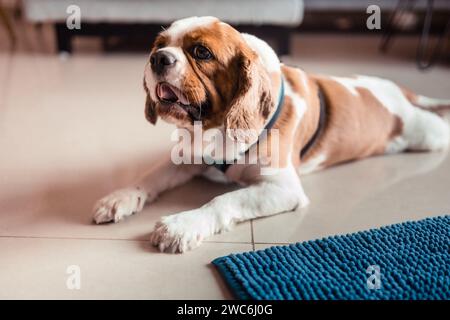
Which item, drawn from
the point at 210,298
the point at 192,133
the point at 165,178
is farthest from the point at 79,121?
the point at 210,298

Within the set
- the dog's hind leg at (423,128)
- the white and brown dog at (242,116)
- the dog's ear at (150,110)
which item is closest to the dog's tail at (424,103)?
the dog's hind leg at (423,128)

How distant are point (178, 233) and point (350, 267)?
48 cm

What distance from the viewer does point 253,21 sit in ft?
12.2

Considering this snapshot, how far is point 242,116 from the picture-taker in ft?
5.35

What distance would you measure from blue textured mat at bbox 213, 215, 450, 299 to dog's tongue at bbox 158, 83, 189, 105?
462mm

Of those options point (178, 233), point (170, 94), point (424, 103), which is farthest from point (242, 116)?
point (424, 103)

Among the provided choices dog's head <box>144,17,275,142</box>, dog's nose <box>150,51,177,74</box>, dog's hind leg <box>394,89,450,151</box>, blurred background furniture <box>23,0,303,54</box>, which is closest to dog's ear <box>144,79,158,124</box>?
dog's head <box>144,17,275,142</box>

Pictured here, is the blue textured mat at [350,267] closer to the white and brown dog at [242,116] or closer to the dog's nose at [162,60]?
the white and brown dog at [242,116]

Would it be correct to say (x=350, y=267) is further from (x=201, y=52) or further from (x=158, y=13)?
(x=158, y=13)

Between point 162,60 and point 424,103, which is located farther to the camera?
point 424,103

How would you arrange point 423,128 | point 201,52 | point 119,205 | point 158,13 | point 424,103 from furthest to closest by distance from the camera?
point 158,13 → point 424,103 → point 423,128 → point 119,205 → point 201,52

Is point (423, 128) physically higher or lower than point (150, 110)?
lower

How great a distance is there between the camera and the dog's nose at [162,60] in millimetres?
1514

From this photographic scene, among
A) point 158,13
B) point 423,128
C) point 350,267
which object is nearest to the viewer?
point 350,267
